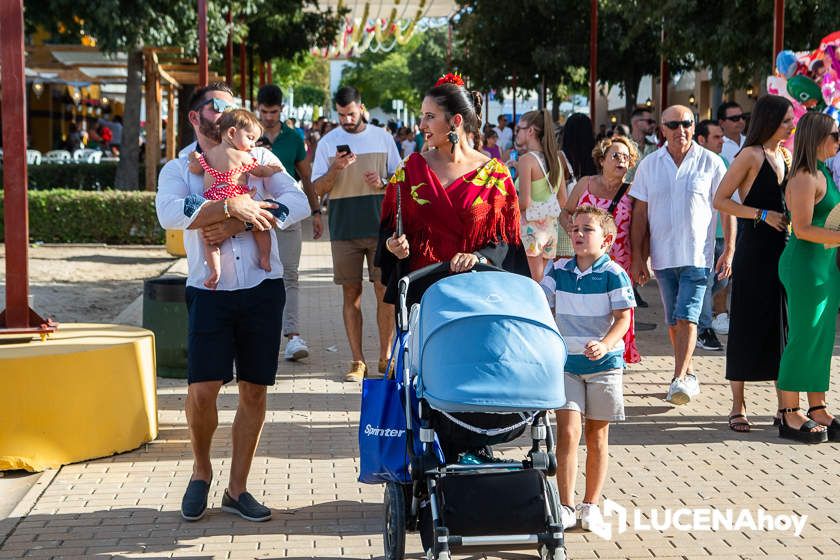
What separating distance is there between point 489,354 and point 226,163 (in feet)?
6.30

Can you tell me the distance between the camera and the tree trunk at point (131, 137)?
2298cm

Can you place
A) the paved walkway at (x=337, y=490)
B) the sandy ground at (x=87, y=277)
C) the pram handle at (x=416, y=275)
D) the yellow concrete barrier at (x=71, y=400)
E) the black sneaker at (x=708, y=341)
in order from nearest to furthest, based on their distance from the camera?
the pram handle at (x=416, y=275), the paved walkway at (x=337, y=490), the yellow concrete barrier at (x=71, y=400), the black sneaker at (x=708, y=341), the sandy ground at (x=87, y=277)

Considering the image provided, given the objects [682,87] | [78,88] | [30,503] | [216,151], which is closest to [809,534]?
[216,151]

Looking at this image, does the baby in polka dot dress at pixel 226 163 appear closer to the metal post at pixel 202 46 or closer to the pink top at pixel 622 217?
the pink top at pixel 622 217

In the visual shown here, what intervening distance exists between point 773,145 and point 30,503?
4901 millimetres

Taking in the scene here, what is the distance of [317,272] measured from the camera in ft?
53.9

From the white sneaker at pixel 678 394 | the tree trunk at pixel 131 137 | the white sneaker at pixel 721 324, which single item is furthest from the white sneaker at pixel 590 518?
the tree trunk at pixel 131 137

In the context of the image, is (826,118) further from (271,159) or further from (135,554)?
(135,554)

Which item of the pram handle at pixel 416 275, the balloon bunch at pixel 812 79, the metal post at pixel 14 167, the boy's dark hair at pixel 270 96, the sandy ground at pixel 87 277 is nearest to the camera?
the pram handle at pixel 416 275

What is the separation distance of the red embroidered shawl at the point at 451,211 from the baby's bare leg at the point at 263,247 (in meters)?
0.73

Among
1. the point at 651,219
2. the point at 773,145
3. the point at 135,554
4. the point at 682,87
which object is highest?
the point at 682,87

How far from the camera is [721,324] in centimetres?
1127

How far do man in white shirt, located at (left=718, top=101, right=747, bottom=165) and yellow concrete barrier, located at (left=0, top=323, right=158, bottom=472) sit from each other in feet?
21.8

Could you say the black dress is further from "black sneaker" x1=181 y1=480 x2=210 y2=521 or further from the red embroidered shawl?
"black sneaker" x1=181 y1=480 x2=210 y2=521
